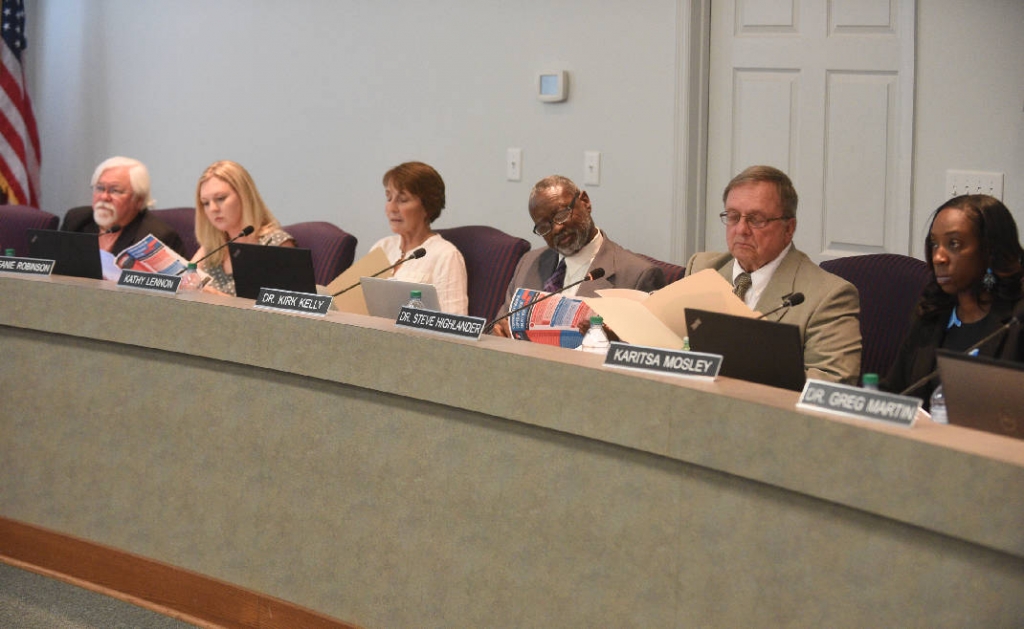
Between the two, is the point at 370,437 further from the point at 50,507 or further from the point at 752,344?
the point at 50,507

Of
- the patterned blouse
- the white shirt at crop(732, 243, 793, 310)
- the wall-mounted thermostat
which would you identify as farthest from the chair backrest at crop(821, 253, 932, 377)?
the patterned blouse

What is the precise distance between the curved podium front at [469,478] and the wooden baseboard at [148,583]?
3 centimetres

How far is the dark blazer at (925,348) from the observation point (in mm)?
2521

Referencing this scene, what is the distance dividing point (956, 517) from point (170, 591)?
1.84 meters

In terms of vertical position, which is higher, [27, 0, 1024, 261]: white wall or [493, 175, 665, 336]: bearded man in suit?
[27, 0, 1024, 261]: white wall

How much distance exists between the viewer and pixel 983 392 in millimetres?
1786

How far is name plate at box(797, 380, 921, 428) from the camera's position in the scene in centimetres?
172

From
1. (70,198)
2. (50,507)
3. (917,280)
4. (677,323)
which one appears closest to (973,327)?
(917,280)

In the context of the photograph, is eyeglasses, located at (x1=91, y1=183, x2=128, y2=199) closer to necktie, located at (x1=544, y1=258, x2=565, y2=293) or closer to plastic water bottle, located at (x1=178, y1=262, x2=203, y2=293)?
Answer: plastic water bottle, located at (x1=178, y1=262, x2=203, y2=293)

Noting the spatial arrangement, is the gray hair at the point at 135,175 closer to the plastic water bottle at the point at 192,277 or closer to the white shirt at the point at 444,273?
the plastic water bottle at the point at 192,277

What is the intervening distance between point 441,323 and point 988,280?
1.18 meters

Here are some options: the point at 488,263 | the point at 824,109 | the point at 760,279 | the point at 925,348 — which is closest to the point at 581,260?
the point at 488,263

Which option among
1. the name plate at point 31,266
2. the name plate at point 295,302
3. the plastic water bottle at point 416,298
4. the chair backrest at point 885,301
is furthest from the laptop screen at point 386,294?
the chair backrest at point 885,301

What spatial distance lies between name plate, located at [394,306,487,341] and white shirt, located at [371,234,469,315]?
146cm
